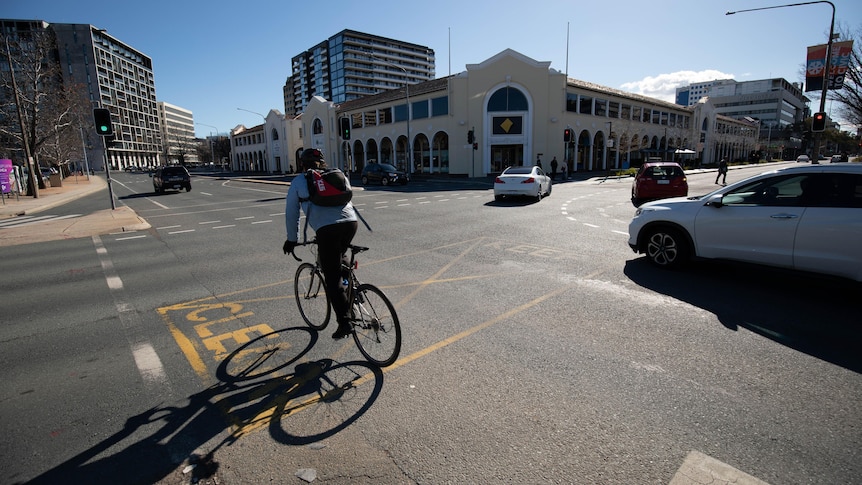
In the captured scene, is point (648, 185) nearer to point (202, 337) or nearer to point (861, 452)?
point (861, 452)

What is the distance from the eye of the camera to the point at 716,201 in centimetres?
607

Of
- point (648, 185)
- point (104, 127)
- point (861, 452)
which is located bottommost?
point (861, 452)

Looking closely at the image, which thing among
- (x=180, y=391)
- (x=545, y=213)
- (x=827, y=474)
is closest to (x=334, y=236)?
(x=180, y=391)

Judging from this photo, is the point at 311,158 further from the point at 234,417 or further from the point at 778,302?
the point at 778,302

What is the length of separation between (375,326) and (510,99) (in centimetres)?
3881

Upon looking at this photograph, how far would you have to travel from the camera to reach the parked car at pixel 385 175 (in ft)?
102

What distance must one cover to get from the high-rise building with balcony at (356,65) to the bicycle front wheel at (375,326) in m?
103

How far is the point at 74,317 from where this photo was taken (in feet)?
17.0

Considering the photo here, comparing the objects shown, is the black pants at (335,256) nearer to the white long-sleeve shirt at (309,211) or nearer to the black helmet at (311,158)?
the white long-sleeve shirt at (309,211)

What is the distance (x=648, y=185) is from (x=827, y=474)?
1511 cm

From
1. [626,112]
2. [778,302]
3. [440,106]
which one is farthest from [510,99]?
[778,302]

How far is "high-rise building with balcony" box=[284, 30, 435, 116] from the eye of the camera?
106 metres

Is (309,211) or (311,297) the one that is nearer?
(309,211)

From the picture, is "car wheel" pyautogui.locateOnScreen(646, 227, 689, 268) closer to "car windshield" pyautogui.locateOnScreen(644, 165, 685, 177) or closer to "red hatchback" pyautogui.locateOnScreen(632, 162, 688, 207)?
"red hatchback" pyautogui.locateOnScreen(632, 162, 688, 207)
